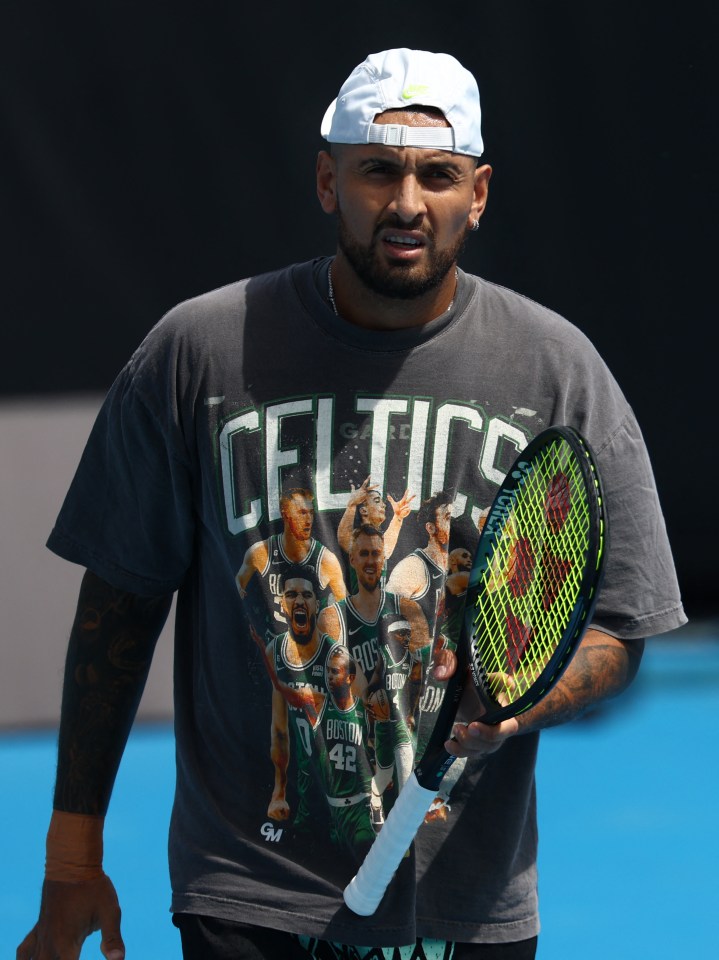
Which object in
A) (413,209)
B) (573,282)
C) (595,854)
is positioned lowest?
(595,854)

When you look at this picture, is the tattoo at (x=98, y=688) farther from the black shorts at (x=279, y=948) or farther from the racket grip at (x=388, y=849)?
the racket grip at (x=388, y=849)

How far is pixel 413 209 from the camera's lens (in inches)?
81.0

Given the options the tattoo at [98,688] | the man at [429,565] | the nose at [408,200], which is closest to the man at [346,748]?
the man at [429,565]

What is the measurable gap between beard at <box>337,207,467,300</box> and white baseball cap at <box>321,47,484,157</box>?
13 cm

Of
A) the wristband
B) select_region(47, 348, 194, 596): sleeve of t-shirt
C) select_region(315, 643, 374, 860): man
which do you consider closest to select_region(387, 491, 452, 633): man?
select_region(315, 643, 374, 860): man

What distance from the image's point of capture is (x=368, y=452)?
6.97 ft

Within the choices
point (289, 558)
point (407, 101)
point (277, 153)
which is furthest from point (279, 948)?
point (277, 153)

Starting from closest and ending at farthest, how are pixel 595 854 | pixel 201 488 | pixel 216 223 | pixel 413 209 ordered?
pixel 413 209, pixel 201 488, pixel 595 854, pixel 216 223

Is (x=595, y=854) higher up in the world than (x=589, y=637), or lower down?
lower down

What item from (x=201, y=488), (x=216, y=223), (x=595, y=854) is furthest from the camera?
(x=216, y=223)

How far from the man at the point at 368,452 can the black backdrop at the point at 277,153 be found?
2.77 meters

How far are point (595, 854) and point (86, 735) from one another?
2.28 metres

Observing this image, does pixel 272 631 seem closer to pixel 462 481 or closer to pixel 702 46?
pixel 462 481

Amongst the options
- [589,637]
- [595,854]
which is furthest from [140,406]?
[595,854]
